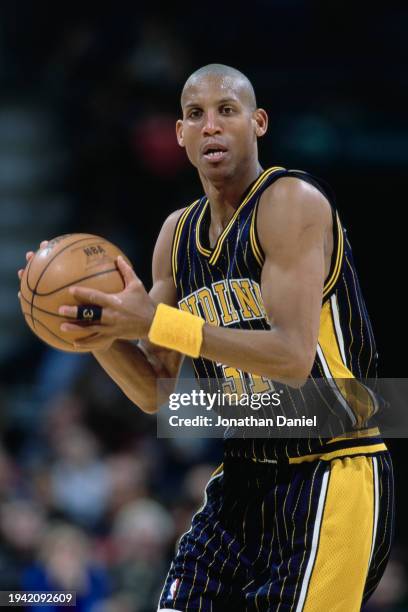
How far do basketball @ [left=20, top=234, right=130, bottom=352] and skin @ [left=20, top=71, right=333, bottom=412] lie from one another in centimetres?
7

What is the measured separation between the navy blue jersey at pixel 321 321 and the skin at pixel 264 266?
0.10 meters

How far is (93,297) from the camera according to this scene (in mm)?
3809

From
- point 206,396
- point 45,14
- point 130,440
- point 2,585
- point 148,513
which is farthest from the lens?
point 45,14

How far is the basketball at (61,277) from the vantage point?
3.97m

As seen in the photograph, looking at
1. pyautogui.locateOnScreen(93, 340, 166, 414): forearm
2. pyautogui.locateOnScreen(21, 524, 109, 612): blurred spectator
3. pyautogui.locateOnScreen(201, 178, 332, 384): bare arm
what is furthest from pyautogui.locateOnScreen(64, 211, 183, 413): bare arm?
pyautogui.locateOnScreen(21, 524, 109, 612): blurred spectator

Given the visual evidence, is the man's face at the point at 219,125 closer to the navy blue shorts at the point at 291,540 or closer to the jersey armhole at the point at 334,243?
the jersey armhole at the point at 334,243

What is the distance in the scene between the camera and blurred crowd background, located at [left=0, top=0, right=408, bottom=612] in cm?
823

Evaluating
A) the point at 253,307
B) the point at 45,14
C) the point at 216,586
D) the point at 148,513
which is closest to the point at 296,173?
the point at 253,307

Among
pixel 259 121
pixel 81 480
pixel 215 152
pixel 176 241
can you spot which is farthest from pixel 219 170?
pixel 81 480

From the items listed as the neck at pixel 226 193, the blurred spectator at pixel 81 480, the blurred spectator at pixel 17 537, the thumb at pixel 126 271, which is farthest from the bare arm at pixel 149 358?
the blurred spectator at pixel 81 480

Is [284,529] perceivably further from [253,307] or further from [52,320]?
[52,320]

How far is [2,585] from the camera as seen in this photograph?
681 cm

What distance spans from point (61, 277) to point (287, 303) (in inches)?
33.9

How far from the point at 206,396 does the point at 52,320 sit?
0.89 metres
